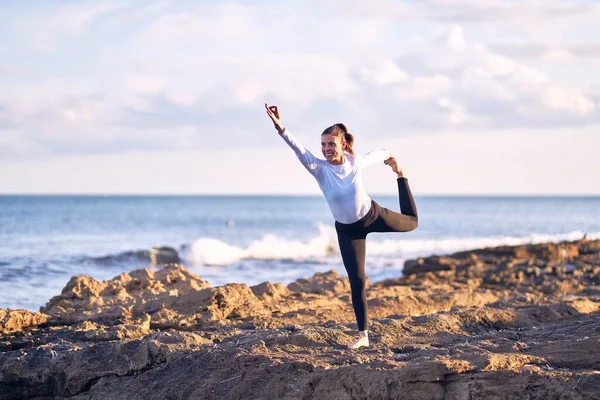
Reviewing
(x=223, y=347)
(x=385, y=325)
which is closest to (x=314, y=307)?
(x=385, y=325)

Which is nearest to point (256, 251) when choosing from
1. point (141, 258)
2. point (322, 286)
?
point (141, 258)

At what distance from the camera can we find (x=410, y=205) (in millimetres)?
7477

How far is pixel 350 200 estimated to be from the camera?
23.3 feet

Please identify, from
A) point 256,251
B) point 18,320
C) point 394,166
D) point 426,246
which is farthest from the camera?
point 426,246

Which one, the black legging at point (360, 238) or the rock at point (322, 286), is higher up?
the black legging at point (360, 238)

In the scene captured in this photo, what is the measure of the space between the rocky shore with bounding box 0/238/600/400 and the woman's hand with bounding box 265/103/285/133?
186cm

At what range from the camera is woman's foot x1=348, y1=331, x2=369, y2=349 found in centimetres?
717

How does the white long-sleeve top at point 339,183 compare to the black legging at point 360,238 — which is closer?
the white long-sleeve top at point 339,183

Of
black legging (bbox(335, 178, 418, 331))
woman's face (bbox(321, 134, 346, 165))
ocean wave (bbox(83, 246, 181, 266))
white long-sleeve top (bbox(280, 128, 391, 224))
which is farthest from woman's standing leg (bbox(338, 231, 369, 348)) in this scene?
ocean wave (bbox(83, 246, 181, 266))

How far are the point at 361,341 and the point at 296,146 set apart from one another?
1.76 metres

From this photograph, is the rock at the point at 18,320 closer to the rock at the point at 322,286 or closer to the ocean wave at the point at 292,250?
the rock at the point at 322,286

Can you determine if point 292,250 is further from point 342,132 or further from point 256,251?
point 342,132

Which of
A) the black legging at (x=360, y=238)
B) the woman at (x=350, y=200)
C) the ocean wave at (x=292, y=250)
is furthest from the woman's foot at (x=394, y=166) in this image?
the ocean wave at (x=292, y=250)

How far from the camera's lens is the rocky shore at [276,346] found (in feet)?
19.1
